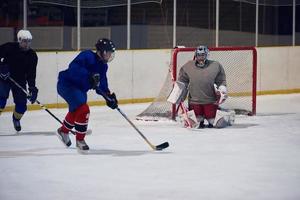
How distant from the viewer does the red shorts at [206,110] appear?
30.7ft

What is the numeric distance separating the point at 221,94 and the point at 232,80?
5.39ft

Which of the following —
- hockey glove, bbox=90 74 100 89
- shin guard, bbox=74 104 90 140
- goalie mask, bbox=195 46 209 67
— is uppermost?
goalie mask, bbox=195 46 209 67

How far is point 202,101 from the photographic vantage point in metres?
9.40

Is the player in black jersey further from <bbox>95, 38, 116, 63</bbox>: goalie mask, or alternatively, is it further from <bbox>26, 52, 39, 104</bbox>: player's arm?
<bbox>95, 38, 116, 63</bbox>: goalie mask

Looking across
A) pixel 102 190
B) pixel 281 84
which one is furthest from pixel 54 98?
pixel 102 190

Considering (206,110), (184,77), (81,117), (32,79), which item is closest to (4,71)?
(32,79)

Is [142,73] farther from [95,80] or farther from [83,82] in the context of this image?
[95,80]

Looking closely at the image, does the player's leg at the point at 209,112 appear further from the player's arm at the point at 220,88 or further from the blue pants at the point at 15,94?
the blue pants at the point at 15,94

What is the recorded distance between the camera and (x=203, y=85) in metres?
9.41

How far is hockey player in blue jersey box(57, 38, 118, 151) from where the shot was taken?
7250 millimetres

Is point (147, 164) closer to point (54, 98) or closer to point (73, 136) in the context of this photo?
point (73, 136)

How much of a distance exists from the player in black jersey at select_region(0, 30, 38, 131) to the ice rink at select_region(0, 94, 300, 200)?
367 mm

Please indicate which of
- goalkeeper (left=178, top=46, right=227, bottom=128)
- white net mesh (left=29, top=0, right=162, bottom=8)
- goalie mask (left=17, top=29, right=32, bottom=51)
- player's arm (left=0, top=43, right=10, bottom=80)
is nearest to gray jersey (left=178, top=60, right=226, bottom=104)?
goalkeeper (left=178, top=46, right=227, bottom=128)

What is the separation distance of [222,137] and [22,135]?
196cm
